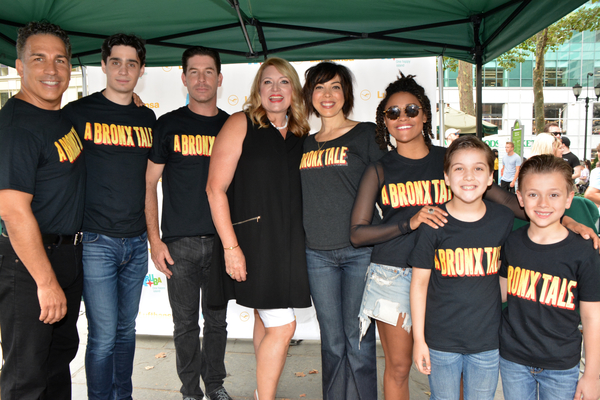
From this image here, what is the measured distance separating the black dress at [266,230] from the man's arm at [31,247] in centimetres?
77

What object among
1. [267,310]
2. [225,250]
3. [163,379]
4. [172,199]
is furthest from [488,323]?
[163,379]

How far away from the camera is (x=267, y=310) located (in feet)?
7.45

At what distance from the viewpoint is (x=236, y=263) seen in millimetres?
2182

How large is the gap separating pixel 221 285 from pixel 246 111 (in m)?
1.01

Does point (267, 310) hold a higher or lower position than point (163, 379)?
higher

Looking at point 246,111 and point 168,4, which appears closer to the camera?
point 246,111

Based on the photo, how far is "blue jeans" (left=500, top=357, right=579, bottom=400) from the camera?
5.57ft

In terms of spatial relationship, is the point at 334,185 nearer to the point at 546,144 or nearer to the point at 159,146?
→ the point at 159,146

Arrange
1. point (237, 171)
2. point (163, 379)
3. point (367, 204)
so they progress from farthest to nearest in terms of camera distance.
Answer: point (163, 379)
point (237, 171)
point (367, 204)

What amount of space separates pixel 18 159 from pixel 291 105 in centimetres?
142

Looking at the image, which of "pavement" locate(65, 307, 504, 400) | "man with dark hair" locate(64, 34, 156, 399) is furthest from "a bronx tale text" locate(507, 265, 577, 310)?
"man with dark hair" locate(64, 34, 156, 399)

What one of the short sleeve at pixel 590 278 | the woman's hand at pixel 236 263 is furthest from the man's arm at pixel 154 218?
the short sleeve at pixel 590 278

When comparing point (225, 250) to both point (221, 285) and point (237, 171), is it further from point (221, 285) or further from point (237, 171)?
point (237, 171)

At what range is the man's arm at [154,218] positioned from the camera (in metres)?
2.66
